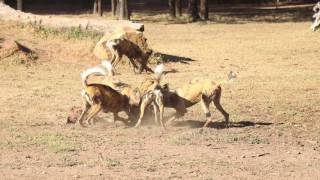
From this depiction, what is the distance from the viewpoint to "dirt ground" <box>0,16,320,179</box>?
25.6ft

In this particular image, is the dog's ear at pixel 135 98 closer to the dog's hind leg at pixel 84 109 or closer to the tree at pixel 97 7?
the dog's hind leg at pixel 84 109

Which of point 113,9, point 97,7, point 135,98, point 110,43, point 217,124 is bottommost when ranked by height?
point 217,124

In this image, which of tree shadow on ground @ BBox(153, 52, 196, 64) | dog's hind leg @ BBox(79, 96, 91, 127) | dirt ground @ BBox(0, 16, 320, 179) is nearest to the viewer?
dirt ground @ BBox(0, 16, 320, 179)

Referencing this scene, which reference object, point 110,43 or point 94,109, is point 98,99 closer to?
point 94,109

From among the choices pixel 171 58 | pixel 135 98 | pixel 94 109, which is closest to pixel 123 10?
pixel 171 58

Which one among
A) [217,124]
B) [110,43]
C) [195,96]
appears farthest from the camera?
[110,43]

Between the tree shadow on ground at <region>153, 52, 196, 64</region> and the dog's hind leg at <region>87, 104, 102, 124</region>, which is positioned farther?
the tree shadow on ground at <region>153, 52, 196, 64</region>

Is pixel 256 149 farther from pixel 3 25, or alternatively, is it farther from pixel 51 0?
pixel 51 0

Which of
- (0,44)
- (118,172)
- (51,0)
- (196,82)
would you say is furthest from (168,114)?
(51,0)

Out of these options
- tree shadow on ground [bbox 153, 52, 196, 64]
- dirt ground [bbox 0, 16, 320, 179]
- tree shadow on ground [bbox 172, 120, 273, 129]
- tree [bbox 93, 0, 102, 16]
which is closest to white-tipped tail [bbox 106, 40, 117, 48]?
dirt ground [bbox 0, 16, 320, 179]

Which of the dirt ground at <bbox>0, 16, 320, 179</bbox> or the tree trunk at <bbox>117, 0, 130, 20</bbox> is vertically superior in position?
the tree trunk at <bbox>117, 0, 130, 20</bbox>

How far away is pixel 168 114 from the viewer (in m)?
11.1

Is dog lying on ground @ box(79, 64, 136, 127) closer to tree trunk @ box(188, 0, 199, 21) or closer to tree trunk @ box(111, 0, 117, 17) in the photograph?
tree trunk @ box(188, 0, 199, 21)

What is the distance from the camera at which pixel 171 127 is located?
10.1m
